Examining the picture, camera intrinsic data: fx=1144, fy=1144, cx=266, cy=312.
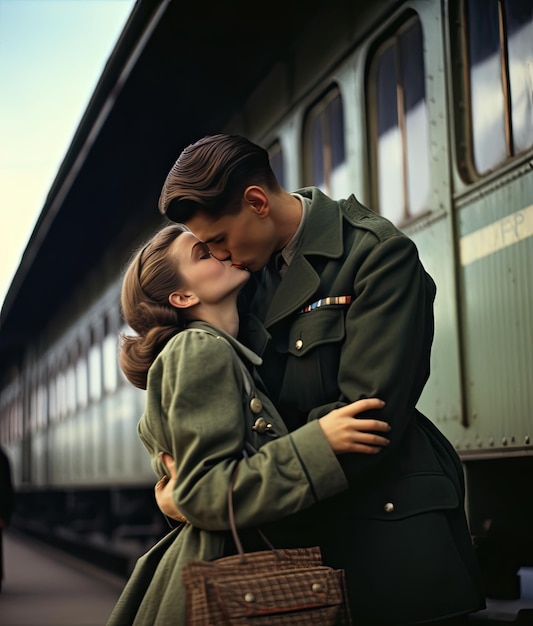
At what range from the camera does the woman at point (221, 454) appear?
2.08 meters

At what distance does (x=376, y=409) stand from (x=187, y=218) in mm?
602

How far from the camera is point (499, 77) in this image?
14.0 feet

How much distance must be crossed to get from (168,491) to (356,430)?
443 millimetres

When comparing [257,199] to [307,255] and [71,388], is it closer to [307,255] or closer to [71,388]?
[307,255]

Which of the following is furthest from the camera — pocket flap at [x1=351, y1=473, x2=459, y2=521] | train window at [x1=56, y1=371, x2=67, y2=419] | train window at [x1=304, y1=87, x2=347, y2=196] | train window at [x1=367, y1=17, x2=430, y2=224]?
train window at [x1=56, y1=371, x2=67, y2=419]

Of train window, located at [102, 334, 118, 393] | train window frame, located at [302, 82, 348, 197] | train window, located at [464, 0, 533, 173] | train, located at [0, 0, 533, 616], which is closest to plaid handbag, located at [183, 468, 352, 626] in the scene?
train, located at [0, 0, 533, 616]

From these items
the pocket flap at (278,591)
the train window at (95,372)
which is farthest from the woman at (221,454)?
the train window at (95,372)

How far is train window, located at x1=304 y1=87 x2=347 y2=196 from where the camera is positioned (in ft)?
19.4

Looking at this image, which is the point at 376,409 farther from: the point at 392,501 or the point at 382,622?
the point at 382,622

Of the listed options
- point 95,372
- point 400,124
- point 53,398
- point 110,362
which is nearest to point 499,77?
point 400,124

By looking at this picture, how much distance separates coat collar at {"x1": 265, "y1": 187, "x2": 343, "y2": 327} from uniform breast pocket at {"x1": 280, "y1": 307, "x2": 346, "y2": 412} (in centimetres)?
6

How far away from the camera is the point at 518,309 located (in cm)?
406

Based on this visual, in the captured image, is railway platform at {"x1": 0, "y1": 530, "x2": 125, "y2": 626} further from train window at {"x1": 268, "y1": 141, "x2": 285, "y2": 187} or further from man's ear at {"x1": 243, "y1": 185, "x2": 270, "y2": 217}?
man's ear at {"x1": 243, "y1": 185, "x2": 270, "y2": 217}

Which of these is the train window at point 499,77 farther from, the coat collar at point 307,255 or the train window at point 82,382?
the train window at point 82,382
